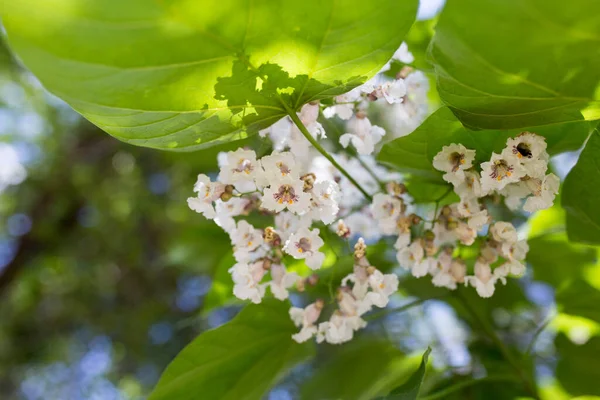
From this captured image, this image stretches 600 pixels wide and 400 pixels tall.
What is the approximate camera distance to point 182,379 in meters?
0.81

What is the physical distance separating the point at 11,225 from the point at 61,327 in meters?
0.74

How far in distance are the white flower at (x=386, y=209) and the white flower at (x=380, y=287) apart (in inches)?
2.7

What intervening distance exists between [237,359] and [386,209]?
33cm

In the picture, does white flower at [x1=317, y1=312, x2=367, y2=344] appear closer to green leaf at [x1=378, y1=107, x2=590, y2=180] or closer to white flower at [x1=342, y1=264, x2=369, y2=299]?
white flower at [x1=342, y1=264, x2=369, y2=299]

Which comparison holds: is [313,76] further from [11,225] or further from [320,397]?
[11,225]

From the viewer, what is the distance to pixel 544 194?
Answer: 25.9 inches

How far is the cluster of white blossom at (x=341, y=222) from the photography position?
2.21 ft

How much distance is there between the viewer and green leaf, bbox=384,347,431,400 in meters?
0.67

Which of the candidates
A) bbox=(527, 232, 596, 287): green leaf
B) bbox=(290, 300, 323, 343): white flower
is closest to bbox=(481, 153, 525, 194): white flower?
bbox=(290, 300, 323, 343): white flower

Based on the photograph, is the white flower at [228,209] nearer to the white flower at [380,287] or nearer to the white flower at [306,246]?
the white flower at [306,246]

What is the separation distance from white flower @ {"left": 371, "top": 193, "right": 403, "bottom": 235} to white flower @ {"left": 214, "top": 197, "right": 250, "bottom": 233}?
0.18 meters

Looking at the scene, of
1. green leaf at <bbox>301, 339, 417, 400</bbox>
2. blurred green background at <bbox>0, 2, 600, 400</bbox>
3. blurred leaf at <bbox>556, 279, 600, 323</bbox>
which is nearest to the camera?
blurred leaf at <bbox>556, 279, 600, 323</bbox>

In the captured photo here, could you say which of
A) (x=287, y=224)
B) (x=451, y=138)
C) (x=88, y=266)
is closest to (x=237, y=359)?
(x=287, y=224)

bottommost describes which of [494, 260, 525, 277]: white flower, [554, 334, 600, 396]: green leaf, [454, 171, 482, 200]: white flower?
[554, 334, 600, 396]: green leaf
